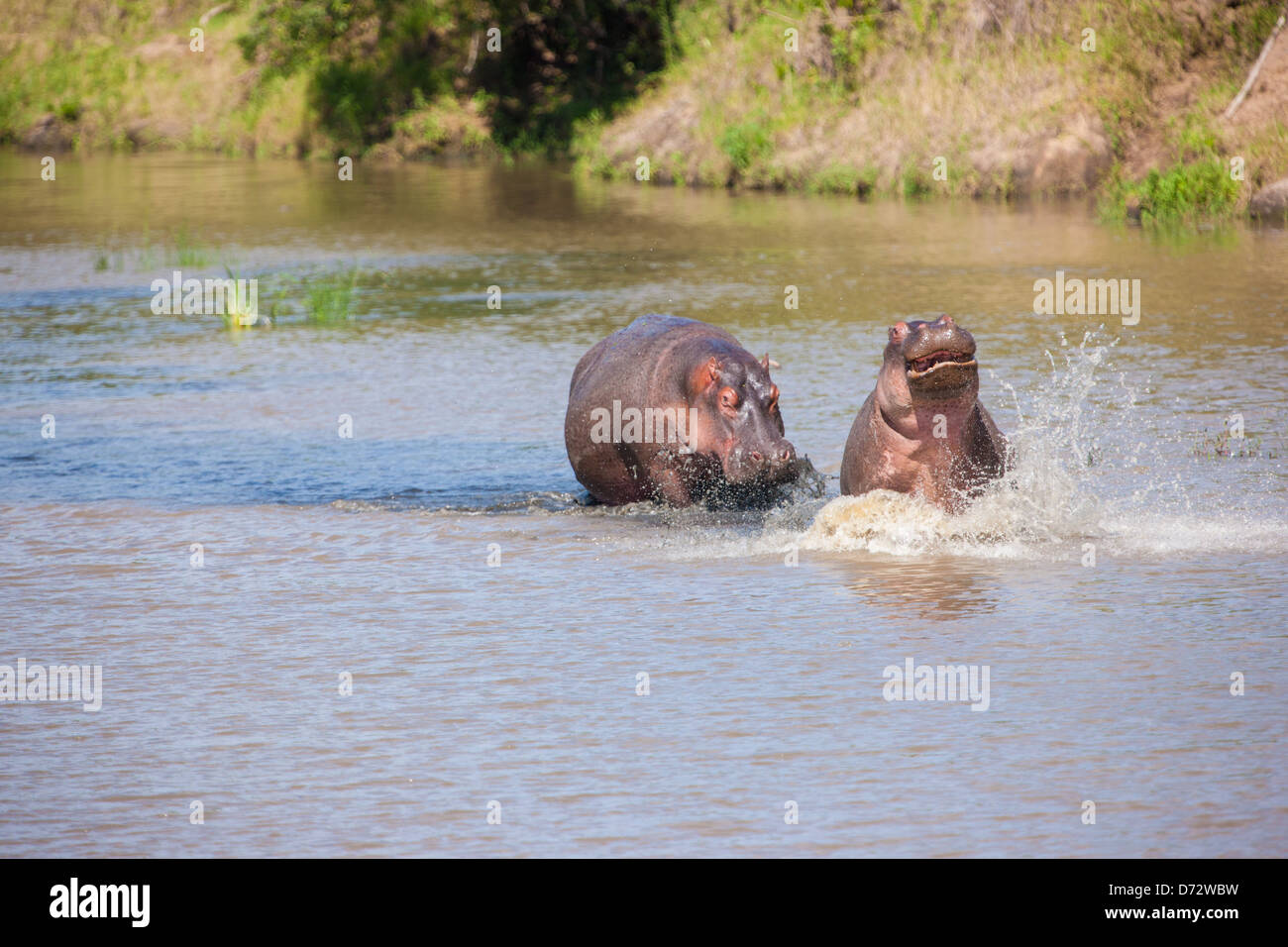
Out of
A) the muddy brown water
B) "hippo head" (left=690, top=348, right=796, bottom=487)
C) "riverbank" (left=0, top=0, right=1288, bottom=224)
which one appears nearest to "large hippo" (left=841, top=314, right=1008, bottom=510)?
the muddy brown water

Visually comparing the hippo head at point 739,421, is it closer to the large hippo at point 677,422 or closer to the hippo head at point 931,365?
the large hippo at point 677,422

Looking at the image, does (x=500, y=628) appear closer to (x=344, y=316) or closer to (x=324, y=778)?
(x=324, y=778)

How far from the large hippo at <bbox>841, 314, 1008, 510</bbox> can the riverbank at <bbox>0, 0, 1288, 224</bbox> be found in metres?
12.2

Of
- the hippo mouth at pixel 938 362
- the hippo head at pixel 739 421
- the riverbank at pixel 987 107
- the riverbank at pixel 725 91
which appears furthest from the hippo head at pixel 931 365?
the riverbank at pixel 987 107

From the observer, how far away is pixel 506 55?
127ft

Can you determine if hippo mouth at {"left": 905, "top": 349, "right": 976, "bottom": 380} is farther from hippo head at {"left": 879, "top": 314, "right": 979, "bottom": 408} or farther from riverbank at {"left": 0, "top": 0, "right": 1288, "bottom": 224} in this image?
riverbank at {"left": 0, "top": 0, "right": 1288, "bottom": 224}

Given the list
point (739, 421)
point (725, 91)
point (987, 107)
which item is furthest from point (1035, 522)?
point (725, 91)

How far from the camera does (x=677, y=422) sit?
9.07m

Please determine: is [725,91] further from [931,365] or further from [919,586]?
[919,586]

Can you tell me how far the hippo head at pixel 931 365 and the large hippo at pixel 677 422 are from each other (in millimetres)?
713

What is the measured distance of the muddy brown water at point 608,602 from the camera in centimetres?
530
